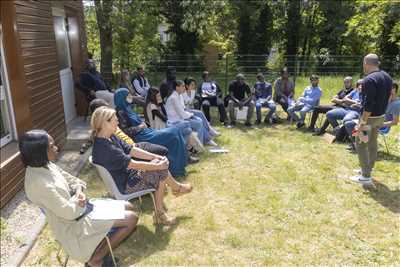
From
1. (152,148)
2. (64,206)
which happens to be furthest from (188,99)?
(64,206)

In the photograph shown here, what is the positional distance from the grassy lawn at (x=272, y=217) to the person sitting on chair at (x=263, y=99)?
2.21 meters

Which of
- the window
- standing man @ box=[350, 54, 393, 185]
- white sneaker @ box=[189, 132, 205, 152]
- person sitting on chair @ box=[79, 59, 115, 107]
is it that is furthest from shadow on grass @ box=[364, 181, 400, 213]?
person sitting on chair @ box=[79, 59, 115, 107]

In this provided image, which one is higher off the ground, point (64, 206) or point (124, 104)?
Result: point (124, 104)

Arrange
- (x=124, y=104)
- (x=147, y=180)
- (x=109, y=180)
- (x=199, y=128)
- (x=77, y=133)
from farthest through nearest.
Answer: (x=77, y=133), (x=199, y=128), (x=124, y=104), (x=147, y=180), (x=109, y=180)

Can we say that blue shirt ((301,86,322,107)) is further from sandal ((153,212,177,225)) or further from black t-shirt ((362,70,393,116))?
sandal ((153,212,177,225))

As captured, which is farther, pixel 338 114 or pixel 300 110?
pixel 300 110

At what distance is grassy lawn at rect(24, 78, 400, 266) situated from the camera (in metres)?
3.41

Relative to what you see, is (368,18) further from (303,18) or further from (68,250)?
Answer: (68,250)

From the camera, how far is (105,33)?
476 inches

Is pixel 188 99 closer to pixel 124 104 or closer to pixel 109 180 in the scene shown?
pixel 124 104

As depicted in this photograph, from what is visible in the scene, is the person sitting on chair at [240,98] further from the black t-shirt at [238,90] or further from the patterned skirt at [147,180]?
the patterned skirt at [147,180]

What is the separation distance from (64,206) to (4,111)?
3.09m

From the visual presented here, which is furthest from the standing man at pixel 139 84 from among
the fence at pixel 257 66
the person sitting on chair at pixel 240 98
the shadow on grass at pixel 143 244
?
the shadow on grass at pixel 143 244

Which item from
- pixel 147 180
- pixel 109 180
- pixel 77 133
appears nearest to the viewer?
pixel 109 180
